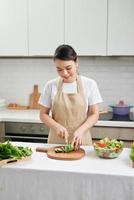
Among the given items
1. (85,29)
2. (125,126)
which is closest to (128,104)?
(125,126)

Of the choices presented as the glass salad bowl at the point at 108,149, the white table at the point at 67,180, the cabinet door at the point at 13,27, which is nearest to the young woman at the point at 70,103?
the glass salad bowl at the point at 108,149

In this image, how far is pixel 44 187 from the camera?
1.48 metres

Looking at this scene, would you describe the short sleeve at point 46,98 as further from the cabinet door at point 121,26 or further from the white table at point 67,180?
the cabinet door at point 121,26

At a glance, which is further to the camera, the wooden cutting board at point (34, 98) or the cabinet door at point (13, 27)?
the wooden cutting board at point (34, 98)

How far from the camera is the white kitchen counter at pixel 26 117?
8.65 ft

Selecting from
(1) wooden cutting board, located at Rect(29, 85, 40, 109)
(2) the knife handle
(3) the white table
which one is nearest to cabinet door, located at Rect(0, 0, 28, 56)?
(1) wooden cutting board, located at Rect(29, 85, 40, 109)

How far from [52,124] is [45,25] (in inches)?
51.5

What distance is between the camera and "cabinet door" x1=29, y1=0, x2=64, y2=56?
2.84m

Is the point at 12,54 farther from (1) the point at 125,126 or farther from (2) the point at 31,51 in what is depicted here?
(1) the point at 125,126

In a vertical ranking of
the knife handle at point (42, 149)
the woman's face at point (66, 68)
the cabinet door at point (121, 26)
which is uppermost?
the cabinet door at point (121, 26)

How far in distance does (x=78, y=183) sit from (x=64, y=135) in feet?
1.29

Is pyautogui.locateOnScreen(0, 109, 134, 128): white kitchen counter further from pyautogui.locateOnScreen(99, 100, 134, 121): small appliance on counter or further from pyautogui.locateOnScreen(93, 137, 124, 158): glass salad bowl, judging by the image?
pyautogui.locateOnScreen(93, 137, 124, 158): glass salad bowl

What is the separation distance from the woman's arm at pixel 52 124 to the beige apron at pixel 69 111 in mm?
80

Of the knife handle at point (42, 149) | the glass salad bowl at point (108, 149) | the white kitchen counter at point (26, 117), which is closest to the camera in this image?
the glass salad bowl at point (108, 149)
